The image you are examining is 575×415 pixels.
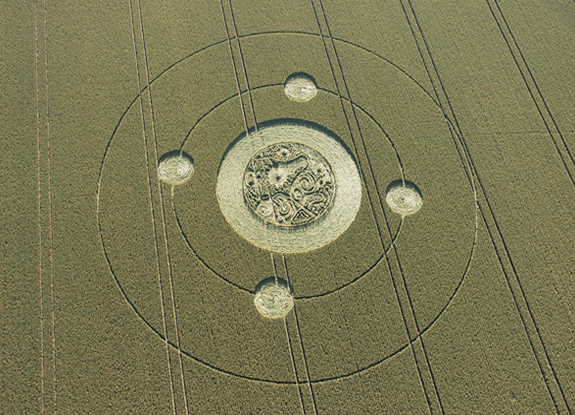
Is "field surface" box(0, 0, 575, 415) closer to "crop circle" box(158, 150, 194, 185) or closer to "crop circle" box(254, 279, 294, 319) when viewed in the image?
"crop circle" box(254, 279, 294, 319)

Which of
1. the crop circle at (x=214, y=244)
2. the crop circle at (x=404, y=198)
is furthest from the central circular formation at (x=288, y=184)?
the crop circle at (x=404, y=198)

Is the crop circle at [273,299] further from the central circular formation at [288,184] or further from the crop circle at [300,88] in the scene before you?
the crop circle at [300,88]

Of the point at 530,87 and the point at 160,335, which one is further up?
the point at 530,87

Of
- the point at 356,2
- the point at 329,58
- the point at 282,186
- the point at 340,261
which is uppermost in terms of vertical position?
the point at 356,2

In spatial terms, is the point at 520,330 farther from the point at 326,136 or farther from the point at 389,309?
the point at 326,136

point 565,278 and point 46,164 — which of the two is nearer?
point 565,278

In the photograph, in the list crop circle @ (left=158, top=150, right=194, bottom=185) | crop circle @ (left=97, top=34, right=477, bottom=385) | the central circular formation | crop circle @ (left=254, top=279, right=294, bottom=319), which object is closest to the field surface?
crop circle @ (left=97, top=34, right=477, bottom=385)

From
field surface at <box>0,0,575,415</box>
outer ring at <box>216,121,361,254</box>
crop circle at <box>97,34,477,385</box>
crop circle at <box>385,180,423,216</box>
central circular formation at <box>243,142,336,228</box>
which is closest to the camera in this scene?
field surface at <box>0,0,575,415</box>

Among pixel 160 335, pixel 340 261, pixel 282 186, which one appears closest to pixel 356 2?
pixel 282 186
